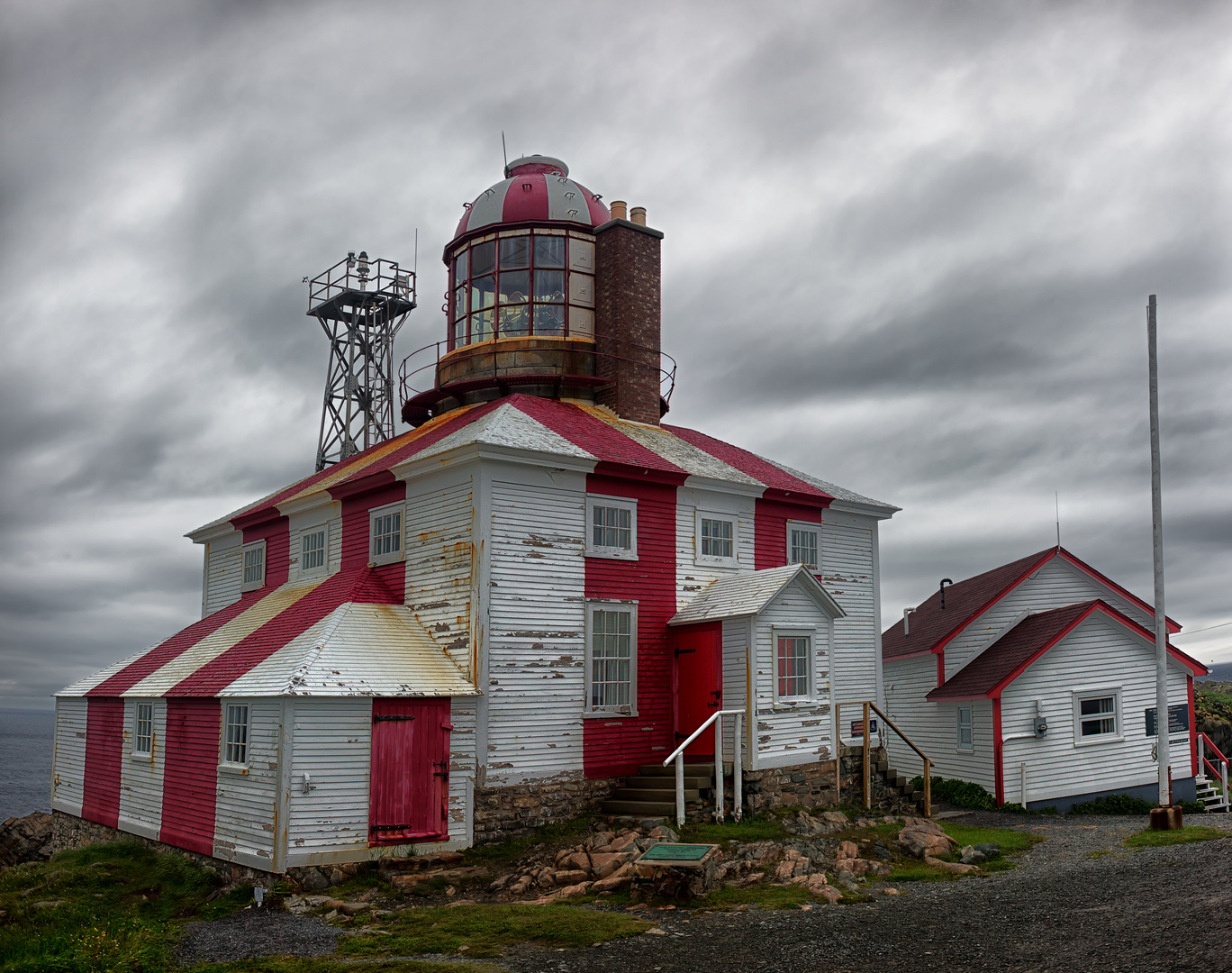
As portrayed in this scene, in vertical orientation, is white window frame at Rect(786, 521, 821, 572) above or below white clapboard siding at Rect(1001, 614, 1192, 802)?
above

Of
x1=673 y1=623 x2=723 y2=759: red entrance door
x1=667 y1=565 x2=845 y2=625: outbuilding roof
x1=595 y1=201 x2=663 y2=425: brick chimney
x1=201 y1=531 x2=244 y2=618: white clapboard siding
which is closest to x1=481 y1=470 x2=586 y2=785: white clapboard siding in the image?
x1=673 y1=623 x2=723 y2=759: red entrance door

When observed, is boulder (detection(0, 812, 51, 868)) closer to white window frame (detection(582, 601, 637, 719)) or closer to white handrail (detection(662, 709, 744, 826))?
white window frame (detection(582, 601, 637, 719))

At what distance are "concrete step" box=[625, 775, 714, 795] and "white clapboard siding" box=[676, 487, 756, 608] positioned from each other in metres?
3.35

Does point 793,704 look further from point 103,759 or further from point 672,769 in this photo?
point 103,759

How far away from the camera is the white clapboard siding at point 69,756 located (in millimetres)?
23047

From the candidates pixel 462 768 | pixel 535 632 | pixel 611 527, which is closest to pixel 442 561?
pixel 535 632

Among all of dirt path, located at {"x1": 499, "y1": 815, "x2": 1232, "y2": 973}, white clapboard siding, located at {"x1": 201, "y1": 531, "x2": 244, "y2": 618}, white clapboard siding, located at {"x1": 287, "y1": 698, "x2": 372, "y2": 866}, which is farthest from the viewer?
white clapboard siding, located at {"x1": 201, "y1": 531, "x2": 244, "y2": 618}

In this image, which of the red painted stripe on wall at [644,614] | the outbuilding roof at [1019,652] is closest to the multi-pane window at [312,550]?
the red painted stripe on wall at [644,614]

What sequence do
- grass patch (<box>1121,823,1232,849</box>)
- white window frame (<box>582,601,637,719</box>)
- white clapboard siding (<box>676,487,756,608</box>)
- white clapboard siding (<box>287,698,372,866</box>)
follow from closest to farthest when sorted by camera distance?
white clapboard siding (<box>287,698,372,866</box>) → grass patch (<box>1121,823,1232,849</box>) → white window frame (<box>582,601,637,719</box>) → white clapboard siding (<box>676,487,756,608</box>)

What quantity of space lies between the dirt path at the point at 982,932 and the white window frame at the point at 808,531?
9.20m

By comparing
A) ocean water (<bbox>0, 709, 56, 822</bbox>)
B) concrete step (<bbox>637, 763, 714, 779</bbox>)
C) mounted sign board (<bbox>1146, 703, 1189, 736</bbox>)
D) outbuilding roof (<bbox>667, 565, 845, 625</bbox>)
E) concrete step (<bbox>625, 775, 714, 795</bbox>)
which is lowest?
ocean water (<bbox>0, 709, 56, 822</bbox>)

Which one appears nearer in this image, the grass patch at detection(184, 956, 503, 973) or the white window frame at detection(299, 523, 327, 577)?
the grass patch at detection(184, 956, 503, 973)

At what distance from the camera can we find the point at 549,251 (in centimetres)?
2444

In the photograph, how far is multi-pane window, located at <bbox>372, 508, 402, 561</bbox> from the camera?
65.4ft
